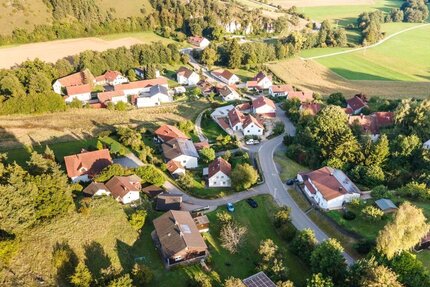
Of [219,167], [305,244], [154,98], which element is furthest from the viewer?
[154,98]

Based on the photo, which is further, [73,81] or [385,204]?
[73,81]

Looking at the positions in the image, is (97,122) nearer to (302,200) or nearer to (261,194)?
(261,194)

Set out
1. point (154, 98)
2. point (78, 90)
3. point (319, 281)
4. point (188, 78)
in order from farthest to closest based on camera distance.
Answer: point (188, 78), point (78, 90), point (154, 98), point (319, 281)

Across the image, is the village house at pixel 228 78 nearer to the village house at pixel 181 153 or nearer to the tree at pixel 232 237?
the village house at pixel 181 153

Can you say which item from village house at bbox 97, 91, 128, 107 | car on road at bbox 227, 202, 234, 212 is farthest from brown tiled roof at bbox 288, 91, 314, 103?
car on road at bbox 227, 202, 234, 212

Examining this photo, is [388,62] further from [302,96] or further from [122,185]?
[122,185]

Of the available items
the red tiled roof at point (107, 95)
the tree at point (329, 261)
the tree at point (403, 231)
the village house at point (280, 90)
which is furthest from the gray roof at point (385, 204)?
the red tiled roof at point (107, 95)

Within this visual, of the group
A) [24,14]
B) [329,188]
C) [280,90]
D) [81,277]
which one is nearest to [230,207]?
[329,188]
